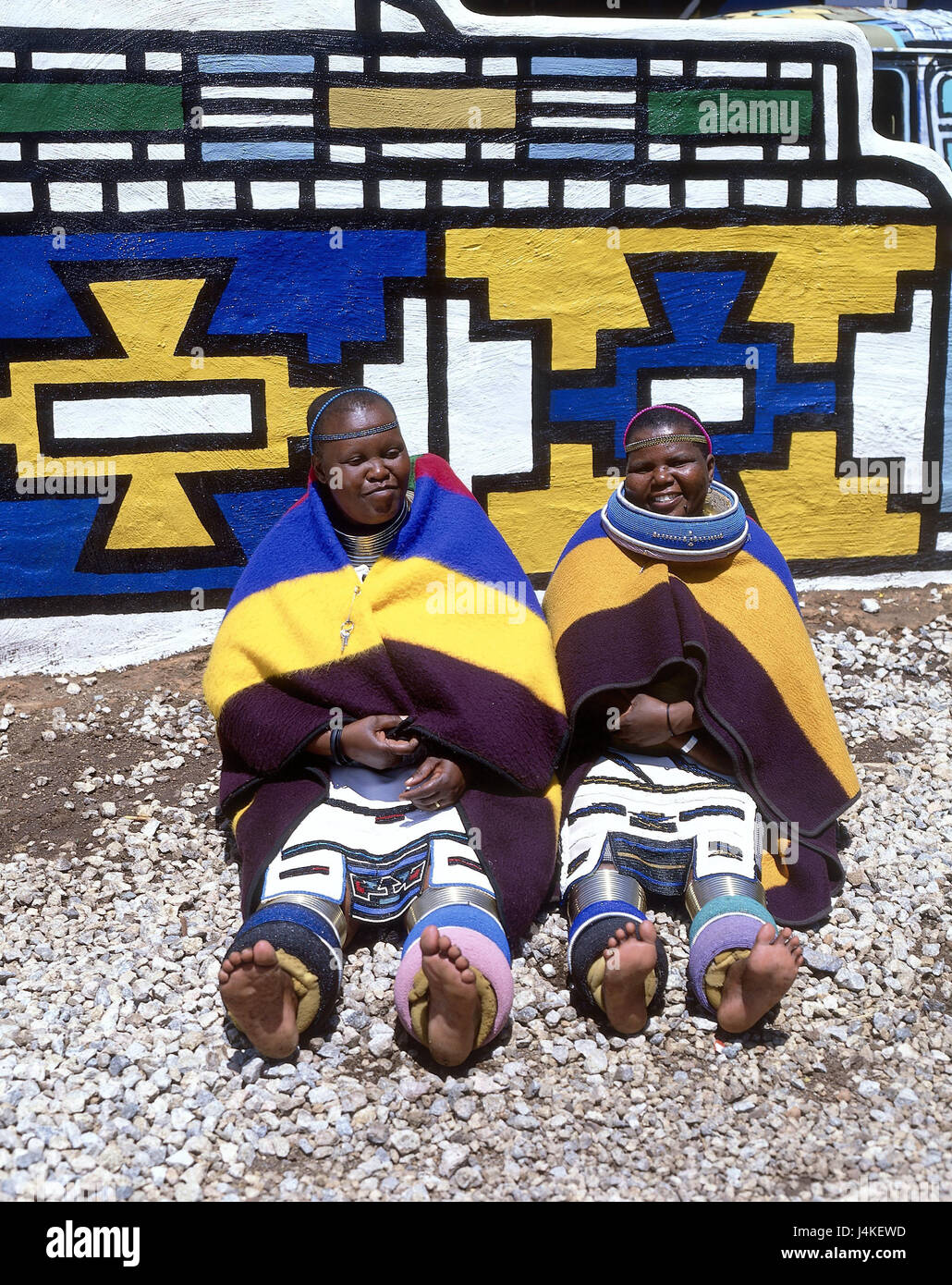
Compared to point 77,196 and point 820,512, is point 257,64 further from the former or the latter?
point 820,512

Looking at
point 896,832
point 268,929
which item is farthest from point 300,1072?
point 896,832

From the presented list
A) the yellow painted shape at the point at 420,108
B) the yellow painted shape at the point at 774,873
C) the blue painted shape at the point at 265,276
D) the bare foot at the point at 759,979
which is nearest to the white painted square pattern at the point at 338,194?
the blue painted shape at the point at 265,276

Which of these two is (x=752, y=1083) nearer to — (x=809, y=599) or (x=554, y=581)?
(x=554, y=581)

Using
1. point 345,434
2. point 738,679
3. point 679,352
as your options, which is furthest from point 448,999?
point 679,352

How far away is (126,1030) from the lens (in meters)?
3.01

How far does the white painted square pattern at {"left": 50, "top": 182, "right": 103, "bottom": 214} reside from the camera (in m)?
4.61

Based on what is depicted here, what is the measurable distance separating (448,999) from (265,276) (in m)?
3.25

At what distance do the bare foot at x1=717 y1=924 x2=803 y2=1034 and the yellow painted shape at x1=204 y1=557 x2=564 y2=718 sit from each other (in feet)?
2.95

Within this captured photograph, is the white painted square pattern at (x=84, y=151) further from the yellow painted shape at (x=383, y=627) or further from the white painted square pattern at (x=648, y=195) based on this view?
the yellow painted shape at (x=383, y=627)

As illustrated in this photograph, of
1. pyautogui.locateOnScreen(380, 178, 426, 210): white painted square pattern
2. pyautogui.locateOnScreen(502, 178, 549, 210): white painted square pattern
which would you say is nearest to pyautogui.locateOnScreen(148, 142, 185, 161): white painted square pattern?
pyautogui.locateOnScreen(380, 178, 426, 210): white painted square pattern

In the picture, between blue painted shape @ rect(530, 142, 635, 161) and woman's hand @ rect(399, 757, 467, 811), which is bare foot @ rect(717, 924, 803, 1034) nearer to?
woman's hand @ rect(399, 757, 467, 811)

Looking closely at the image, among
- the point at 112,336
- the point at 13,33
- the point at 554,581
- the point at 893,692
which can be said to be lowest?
the point at 893,692

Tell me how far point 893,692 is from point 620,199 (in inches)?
94.3

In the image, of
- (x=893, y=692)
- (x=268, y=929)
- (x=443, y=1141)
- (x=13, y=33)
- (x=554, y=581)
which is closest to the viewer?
(x=443, y=1141)
